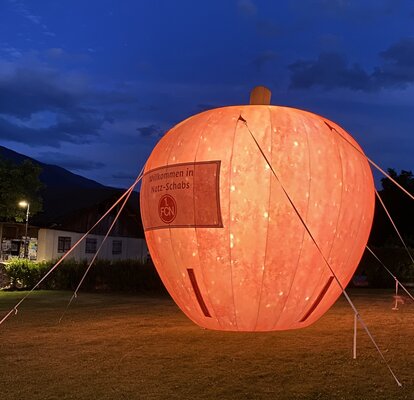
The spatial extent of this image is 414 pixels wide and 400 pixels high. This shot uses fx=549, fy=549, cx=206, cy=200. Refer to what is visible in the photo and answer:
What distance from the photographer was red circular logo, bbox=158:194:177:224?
336 inches

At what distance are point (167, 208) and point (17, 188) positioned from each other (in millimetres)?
27409

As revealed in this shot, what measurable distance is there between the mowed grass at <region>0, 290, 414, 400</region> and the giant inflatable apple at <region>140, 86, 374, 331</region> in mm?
740

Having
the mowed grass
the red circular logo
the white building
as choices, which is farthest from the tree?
the red circular logo

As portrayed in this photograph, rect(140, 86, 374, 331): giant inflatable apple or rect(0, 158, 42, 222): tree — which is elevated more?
rect(0, 158, 42, 222): tree

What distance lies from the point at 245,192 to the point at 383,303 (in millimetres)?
9756

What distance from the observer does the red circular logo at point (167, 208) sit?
8531mm

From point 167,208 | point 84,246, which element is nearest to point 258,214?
point 167,208

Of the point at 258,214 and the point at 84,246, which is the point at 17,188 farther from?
the point at 258,214

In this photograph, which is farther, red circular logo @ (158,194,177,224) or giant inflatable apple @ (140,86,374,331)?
red circular logo @ (158,194,177,224)

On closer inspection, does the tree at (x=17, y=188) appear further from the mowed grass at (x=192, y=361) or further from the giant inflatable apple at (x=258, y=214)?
the giant inflatable apple at (x=258, y=214)

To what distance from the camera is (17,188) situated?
33719 mm

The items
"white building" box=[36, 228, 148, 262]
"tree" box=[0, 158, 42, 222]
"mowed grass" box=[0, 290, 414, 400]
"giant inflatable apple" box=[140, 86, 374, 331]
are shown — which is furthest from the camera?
"white building" box=[36, 228, 148, 262]

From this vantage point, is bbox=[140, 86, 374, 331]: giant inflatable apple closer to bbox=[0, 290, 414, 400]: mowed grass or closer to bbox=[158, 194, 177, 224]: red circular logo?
bbox=[158, 194, 177, 224]: red circular logo

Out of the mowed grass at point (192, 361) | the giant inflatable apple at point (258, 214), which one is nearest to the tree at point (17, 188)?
the mowed grass at point (192, 361)
